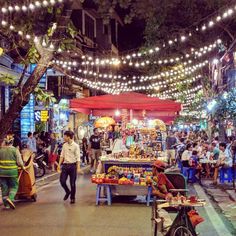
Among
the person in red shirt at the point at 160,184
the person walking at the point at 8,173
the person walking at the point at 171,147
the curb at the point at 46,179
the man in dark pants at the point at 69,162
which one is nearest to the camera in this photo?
the person in red shirt at the point at 160,184

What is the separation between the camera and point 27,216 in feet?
36.6

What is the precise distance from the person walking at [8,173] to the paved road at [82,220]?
43 centimetres

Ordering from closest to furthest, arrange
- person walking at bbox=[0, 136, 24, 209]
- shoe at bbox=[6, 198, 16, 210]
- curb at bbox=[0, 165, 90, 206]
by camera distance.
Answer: shoe at bbox=[6, 198, 16, 210] < person walking at bbox=[0, 136, 24, 209] < curb at bbox=[0, 165, 90, 206]

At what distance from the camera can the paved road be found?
31.1ft

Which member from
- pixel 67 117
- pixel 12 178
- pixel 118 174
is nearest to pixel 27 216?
pixel 12 178

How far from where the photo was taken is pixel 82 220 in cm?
1055

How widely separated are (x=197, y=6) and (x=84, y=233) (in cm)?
2071

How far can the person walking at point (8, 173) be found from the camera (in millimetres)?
12367

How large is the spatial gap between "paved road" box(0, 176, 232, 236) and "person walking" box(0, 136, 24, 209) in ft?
1.40

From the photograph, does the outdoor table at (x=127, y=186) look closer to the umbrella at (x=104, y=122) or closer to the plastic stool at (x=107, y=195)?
the plastic stool at (x=107, y=195)

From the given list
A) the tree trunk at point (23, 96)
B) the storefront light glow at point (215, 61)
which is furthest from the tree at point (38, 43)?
the storefront light glow at point (215, 61)

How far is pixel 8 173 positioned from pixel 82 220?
9.18 ft

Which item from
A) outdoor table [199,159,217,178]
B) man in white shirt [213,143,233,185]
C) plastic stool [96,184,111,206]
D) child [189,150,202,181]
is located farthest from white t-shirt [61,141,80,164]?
outdoor table [199,159,217,178]

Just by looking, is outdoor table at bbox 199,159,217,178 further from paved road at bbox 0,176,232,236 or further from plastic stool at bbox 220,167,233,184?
paved road at bbox 0,176,232,236
